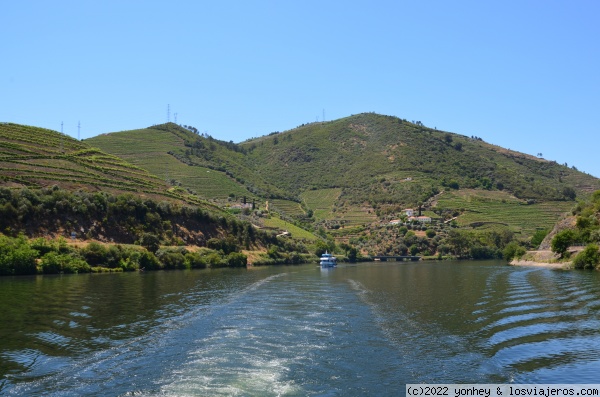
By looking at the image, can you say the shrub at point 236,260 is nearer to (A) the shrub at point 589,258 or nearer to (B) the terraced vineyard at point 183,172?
(A) the shrub at point 589,258

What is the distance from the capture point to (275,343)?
83.7ft

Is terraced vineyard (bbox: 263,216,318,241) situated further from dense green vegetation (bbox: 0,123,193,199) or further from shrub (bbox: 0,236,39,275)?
shrub (bbox: 0,236,39,275)

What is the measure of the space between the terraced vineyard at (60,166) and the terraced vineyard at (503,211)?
9780 centimetres

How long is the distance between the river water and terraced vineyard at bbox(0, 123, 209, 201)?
186ft

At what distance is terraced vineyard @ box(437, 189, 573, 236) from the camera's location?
164m

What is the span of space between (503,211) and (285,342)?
168 metres

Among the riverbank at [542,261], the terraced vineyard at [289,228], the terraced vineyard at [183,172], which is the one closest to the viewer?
the riverbank at [542,261]

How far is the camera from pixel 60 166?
105 metres

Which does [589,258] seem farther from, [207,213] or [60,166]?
[60,166]

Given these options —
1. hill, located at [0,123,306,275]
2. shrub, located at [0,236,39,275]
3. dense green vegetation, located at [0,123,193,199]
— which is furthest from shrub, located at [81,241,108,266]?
dense green vegetation, located at [0,123,193,199]

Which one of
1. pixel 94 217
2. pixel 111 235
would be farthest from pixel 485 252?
pixel 94 217

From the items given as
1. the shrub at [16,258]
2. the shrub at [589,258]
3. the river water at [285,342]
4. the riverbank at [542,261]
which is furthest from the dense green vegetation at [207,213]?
the river water at [285,342]

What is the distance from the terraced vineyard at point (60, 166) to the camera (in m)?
94.6

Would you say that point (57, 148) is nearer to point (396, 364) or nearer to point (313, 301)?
point (313, 301)
